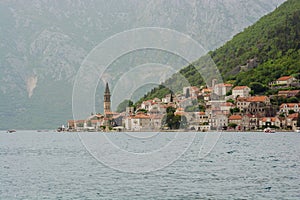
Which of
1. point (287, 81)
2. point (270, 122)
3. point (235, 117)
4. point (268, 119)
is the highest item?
point (287, 81)

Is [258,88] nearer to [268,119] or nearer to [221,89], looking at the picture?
[221,89]

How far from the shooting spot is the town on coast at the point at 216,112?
155m

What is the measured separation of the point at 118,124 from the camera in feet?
603

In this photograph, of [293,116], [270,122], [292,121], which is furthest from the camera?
[270,122]

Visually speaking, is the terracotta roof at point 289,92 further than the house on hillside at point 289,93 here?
Yes

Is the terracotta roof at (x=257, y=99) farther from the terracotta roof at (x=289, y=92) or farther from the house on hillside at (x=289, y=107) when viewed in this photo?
the house on hillside at (x=289, y=107)

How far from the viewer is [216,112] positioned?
533 feet

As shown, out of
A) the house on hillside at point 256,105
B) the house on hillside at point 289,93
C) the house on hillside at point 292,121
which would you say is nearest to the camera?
the house on hillside at point 292,121

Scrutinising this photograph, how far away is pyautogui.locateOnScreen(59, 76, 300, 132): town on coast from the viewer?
15512cm

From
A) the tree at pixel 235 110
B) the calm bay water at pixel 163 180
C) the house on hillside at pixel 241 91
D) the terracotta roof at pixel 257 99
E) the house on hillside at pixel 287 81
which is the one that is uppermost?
the house on hillside at pixel 287 81

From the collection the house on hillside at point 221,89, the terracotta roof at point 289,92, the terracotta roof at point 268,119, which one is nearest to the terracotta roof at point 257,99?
the terracotta roof at point 289,92

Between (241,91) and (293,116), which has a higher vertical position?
(241,91)

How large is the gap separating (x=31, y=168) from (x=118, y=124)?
442ft

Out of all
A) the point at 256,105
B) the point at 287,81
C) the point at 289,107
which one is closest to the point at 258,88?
the point at 287,81
